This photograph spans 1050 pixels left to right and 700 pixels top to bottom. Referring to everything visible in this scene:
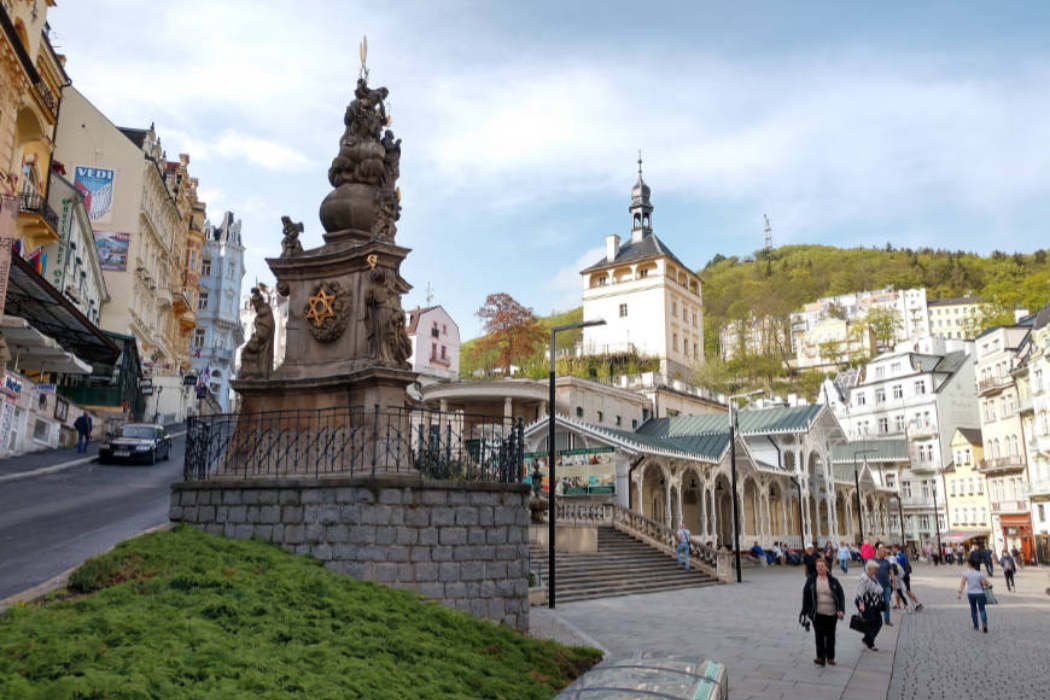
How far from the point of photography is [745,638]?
48.0 ft

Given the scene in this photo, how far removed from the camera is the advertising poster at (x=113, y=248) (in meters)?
47.9

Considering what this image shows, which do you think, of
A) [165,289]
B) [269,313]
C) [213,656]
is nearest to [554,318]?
[165,289]

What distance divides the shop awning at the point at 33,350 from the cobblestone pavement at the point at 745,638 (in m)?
21.3

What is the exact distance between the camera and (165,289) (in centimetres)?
5822

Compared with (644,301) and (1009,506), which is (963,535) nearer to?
(1009,506)

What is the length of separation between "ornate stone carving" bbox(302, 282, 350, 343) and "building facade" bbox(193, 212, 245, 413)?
7181 cm

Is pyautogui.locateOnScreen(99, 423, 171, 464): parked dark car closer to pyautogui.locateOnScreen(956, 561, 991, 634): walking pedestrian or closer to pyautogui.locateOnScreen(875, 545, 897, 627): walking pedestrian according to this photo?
pyautogui.locateOnScreen(875, 545, 897, 627): walking pedestrian

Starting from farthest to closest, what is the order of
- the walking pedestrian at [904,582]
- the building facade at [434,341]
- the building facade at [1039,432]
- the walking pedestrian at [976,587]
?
the building facade at [434,341], the building facade at [1039,432], the walking pedestrian at [904,582], the walking pedestrian at [976,587]

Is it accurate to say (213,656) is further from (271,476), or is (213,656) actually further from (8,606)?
(271,476)

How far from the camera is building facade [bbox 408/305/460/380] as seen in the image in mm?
68438

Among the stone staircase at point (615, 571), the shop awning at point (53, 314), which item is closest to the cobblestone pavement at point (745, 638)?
the stone staircase at point (615, 571)

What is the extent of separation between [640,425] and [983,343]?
30.2 metres

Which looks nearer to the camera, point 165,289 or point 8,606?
point 8,606

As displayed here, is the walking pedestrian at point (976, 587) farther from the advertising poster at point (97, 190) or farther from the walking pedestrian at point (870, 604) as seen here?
the advertising poster at point (97, 190)
